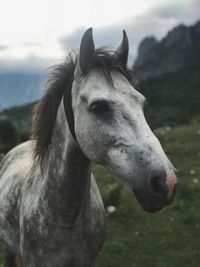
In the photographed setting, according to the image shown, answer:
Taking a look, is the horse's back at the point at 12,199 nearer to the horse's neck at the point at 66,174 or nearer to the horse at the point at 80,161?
the horse at the point at 80,161

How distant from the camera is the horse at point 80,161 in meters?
4.19

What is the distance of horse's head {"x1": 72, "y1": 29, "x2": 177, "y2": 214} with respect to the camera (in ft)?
13.4

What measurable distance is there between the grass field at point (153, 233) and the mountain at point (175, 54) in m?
108

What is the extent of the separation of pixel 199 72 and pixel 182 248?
9340cm

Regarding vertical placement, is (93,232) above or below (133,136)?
below

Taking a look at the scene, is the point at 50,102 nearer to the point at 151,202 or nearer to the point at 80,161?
the point at 80,161

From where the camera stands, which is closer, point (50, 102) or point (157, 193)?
point (157, 193)

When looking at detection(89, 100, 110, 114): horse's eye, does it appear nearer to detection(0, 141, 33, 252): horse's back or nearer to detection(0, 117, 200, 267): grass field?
detection(0, 141, 33, 252): horse's back

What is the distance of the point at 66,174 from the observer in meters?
5.36

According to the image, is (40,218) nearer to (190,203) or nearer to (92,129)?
(92,129)

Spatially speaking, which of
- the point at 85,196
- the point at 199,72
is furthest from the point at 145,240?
the point at 199,72

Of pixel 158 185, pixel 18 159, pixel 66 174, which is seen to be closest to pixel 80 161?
pixel 66 174

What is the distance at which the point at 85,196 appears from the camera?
557cm

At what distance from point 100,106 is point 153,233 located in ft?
25.4
